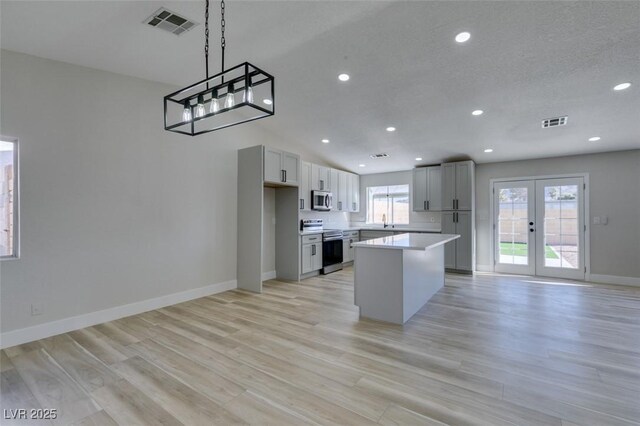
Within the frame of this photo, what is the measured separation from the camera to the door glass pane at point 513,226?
627cm

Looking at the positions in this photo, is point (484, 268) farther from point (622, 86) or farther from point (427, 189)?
point (622, 86)

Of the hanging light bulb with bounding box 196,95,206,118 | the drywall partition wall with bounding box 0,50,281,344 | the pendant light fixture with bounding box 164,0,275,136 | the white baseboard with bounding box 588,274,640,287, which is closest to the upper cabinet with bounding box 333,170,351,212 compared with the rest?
the pendant light fixture with bounding box 164,0,275,136

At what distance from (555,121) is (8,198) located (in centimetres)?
710

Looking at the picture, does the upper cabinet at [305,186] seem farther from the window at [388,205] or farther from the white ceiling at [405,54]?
the window at [388,205]

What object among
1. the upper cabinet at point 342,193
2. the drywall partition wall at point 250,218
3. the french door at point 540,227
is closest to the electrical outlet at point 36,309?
the drywall partition wall at point 250,218

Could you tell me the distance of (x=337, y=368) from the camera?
248 cm

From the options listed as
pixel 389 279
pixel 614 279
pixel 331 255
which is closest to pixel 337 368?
pixel 389 279

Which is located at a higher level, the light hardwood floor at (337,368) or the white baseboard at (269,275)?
the white baseboard at (269,275)

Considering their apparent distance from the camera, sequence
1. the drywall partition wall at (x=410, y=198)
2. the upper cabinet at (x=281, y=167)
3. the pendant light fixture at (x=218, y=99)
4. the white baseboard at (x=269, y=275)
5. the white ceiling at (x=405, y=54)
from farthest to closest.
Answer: the drywall partition wall at (x=410, y=198)
the white baseboard at (x=269, y=275)
the upper cabinet at (x=281, y=167)
the white ceiling at (x=405, y=54)
the pendant light fixture at (x=218, y=99)

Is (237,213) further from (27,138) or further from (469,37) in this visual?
(469,37)

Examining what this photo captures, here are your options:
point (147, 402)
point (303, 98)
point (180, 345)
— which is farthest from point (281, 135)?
point (147, 402)

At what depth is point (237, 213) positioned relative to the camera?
5.24 meters

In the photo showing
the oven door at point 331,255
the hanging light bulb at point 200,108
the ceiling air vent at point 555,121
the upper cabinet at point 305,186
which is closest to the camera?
the hanging light bulb at point 200,108

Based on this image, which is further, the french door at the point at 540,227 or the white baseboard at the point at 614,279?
the french door at the point at 540,227
